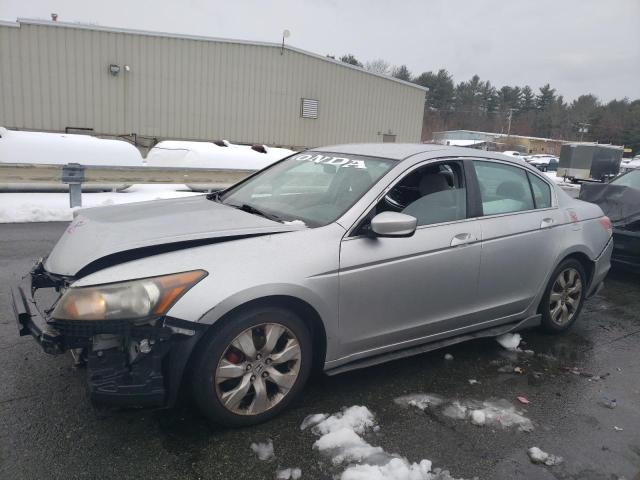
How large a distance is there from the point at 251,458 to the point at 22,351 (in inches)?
78.4

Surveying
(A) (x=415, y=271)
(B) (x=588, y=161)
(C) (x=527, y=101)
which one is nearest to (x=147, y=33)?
(A) (x=415, y=271)

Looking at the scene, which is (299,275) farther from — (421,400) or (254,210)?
(421,400)

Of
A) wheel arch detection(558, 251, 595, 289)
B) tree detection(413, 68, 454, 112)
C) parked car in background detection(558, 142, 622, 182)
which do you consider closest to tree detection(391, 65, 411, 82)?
tree detection(413, 68, 454, 112)

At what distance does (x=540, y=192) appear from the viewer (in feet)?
14.5

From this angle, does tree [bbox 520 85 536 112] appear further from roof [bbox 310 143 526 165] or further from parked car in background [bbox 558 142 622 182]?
roof [bbox 310 143 526 165]

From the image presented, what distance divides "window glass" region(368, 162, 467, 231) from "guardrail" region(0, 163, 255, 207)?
22.9ft

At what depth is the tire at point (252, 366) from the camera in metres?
2.64

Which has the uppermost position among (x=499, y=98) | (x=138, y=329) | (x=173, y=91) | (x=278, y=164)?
(x=499, y=98)

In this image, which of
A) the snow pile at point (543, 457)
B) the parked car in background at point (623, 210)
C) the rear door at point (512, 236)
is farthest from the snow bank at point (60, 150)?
the snow pile at point (543, 457)

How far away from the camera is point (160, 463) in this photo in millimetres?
2516

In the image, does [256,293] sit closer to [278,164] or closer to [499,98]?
[278,164]

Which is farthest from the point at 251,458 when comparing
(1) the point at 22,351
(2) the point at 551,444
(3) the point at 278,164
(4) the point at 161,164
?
(4) the point at 161,164

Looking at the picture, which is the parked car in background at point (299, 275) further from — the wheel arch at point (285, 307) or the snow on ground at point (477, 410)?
the snow on ground at point (477, 410)

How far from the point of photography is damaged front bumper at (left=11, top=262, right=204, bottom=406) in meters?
2.47
